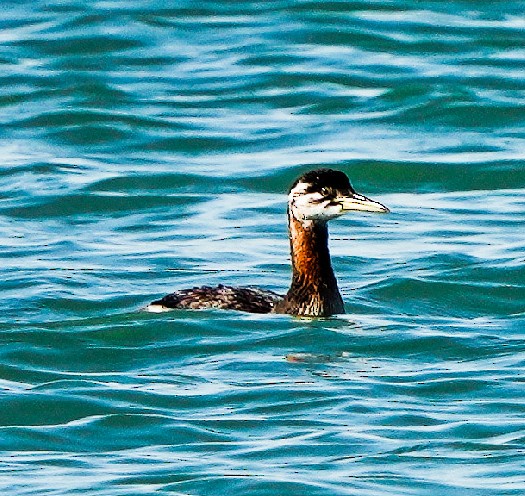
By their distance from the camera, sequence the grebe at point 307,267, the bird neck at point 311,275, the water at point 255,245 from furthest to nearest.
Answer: the bird neck at point 311,275 < the grebe at point 307,267 < the water at point 255,245

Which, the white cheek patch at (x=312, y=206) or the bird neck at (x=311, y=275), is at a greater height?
the white cheek patch at (x=312, y=206)

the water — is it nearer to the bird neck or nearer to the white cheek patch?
the bird neck

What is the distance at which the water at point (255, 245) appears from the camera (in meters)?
12.0

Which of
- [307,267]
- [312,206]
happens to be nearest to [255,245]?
[307,267]

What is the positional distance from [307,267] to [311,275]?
0.09m

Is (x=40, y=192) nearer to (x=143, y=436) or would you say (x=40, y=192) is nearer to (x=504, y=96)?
(x=504, y=96)

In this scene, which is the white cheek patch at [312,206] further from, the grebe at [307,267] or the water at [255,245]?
the water at [255,245]

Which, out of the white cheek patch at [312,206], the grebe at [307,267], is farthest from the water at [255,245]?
the white cheek patch at [312,206]

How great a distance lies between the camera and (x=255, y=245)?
18.2m

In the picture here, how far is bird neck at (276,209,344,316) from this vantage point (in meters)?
15.4

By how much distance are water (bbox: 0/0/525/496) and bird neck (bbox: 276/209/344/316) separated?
193 millimetres

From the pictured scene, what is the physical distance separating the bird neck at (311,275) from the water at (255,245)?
0.19m

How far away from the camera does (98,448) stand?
12.1 m

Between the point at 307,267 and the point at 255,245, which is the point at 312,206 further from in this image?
the point at 255,245
